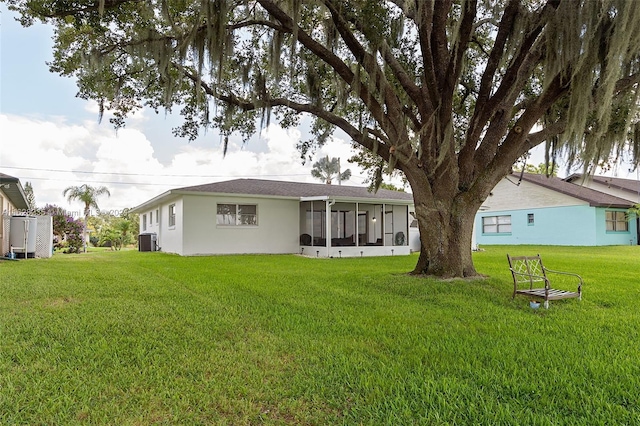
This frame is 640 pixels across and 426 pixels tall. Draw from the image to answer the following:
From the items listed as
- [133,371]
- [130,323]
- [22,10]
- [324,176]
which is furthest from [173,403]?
[324,176]

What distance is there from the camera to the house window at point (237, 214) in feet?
47.9

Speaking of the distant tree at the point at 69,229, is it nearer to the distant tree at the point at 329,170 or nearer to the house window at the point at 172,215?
the house window at the point at 172,215

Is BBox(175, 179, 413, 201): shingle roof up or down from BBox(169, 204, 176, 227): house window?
up

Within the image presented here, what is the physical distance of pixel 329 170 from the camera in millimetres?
36375

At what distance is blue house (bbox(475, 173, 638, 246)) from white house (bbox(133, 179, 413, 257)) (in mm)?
7664

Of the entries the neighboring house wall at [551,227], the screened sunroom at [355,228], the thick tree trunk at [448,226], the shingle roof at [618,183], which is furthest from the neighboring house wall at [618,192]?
the thick tree trunk at [448,226]

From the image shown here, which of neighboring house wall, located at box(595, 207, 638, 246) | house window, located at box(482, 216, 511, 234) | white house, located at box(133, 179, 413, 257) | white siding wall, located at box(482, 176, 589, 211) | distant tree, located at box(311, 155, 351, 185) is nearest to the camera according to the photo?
white house, located at box(133, 179, 413, 257)

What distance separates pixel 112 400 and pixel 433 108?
6960mm

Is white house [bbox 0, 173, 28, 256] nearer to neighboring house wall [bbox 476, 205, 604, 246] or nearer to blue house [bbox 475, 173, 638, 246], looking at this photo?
blue house [bbox 475, 173, 638, 246]

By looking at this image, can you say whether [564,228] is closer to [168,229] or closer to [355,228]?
[355,228]

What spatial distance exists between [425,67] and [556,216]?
735 inches

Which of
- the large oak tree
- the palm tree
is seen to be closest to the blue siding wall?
the large oak tree

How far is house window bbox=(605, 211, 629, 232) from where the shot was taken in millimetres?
20969

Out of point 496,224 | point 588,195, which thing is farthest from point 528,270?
point 496,224
